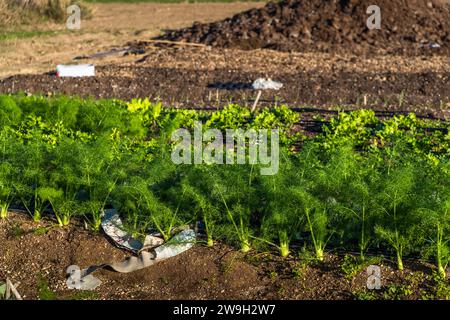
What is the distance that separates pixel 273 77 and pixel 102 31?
693 cm

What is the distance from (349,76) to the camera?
1300 cm

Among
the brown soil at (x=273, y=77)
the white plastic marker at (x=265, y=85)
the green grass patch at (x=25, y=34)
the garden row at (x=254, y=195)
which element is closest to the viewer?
the garden row at (x=254, y=195)

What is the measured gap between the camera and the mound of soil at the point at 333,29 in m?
15.7

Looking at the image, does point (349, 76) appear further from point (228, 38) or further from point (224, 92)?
point (228, 38)

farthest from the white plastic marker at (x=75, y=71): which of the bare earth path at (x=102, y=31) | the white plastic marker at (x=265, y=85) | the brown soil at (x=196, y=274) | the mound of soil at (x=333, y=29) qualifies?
the brown soil at (x=196, y=274)

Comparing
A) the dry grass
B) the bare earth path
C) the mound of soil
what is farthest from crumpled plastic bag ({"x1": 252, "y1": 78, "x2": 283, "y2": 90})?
the dry grass

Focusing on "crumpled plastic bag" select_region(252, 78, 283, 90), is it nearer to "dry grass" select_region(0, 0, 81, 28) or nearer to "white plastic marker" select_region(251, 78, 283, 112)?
"white plastic marker" select_region(251, 78, 283, 112)

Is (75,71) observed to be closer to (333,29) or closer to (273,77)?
(273,77)

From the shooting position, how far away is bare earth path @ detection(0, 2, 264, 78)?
1579 centimetres

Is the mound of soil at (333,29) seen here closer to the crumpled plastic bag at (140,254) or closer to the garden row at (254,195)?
the garden row at (254,195)

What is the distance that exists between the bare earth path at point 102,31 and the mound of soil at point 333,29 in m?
1.47

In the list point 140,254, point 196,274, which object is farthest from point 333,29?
point 196,274
